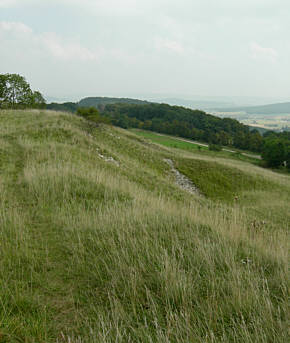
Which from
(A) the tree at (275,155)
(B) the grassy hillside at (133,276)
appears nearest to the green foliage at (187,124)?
(A) the tree at (275,155)

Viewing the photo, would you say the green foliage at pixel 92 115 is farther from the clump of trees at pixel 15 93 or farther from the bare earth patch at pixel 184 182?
the clump of trees at pixel 15 93

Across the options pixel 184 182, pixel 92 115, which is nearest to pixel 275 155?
pixel 184 182

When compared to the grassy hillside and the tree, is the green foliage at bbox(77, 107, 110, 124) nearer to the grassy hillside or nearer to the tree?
the grassy hillside

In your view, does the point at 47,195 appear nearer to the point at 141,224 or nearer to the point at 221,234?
the point at 141,224

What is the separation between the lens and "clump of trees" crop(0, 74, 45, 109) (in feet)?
159

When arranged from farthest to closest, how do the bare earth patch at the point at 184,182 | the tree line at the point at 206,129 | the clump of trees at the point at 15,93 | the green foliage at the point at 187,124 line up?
the green foliage at the point at 187,124 → the tree line at the point at 206,129 → the clump of trees at the point at 15,93 → the bare earth patch at the point at 184,182

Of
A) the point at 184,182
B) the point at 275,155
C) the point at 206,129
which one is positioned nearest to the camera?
the point at 184,182

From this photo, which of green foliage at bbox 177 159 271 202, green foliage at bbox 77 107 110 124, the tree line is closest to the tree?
the tree line

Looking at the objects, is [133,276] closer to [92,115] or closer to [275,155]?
[92,115]

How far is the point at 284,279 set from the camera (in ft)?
10.7

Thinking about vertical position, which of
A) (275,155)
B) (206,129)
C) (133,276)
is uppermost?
(206,129)

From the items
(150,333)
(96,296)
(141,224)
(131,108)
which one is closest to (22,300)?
(96,296)

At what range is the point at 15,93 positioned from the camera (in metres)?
50.6

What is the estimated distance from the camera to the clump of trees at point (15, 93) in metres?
48.5
